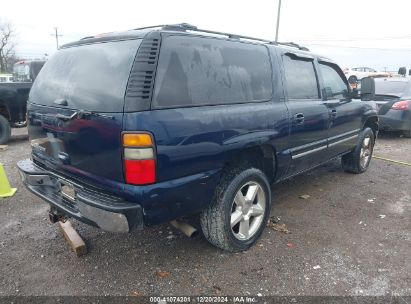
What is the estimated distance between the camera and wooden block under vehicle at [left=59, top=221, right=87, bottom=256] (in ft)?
10.1

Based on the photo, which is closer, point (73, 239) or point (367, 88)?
point (73, 239)

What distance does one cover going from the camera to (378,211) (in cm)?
420

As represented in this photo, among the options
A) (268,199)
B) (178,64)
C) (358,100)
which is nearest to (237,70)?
(178,64)

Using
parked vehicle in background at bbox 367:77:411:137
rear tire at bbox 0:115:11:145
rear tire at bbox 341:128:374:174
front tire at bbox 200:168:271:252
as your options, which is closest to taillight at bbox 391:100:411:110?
parked vehicle in background at bbox 367:77:411:137

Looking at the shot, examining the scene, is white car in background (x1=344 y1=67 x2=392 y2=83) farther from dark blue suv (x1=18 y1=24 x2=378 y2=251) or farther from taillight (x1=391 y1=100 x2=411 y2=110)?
dark blue suv (x1=18 y1=24 x2=378 y2=251)

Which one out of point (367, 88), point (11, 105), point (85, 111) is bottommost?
point (11, 105)

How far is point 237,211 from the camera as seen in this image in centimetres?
311

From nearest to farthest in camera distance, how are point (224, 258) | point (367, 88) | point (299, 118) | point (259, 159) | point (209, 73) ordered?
point (209, 73), point (224, 258), point (259, 159), point (299, 118), point (367, 88)

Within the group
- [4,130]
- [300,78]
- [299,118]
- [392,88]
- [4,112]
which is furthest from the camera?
[392,88]

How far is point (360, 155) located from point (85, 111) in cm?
451

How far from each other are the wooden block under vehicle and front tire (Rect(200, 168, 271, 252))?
1101mm

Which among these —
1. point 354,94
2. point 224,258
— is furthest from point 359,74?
point 224,258

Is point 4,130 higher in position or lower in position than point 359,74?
lower

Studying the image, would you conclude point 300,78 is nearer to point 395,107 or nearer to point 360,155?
point 360,155
